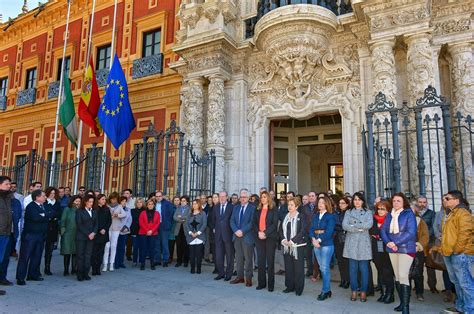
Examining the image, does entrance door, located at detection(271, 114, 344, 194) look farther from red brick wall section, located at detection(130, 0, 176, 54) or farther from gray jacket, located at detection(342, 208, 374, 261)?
gray jacket, located at detection(342, 208, 374, 261)

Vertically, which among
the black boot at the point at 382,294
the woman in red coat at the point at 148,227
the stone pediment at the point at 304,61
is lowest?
the black boot at the point at 382,294

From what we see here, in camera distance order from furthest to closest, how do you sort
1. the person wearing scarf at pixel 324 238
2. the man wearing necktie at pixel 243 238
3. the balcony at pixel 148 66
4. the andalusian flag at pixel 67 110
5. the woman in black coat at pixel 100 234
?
the balcony at pixel 148 66 → the andalusian flag at pixel 67 110 → the woman in black coat at pixel 100 234 → the man wearing necktie at pixel 243 238 → the person wearing scarf at pixel 324 238

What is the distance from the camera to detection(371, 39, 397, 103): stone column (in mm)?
8016

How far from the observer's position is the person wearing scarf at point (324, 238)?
4934 mm

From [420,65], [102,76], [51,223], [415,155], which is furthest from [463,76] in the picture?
[102,76]

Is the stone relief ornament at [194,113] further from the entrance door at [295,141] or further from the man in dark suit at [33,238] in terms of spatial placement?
the man in dark suit at [33,238]

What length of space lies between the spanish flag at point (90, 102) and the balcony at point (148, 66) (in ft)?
5.86

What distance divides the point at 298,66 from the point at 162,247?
5982mm

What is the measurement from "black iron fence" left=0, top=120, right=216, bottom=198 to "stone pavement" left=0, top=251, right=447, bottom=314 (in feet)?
9.27

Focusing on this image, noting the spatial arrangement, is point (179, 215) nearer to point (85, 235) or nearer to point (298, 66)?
point (85, 235)

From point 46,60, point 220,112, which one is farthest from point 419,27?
point 46,60

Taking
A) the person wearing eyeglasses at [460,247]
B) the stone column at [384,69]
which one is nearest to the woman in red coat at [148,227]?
the person wearing eyeglasses at [460,247]

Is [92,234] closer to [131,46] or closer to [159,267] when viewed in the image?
[159,267]

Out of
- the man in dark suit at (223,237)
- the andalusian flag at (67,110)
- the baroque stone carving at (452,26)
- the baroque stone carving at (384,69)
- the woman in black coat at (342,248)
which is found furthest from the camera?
the andalusian flag at (67,110)
